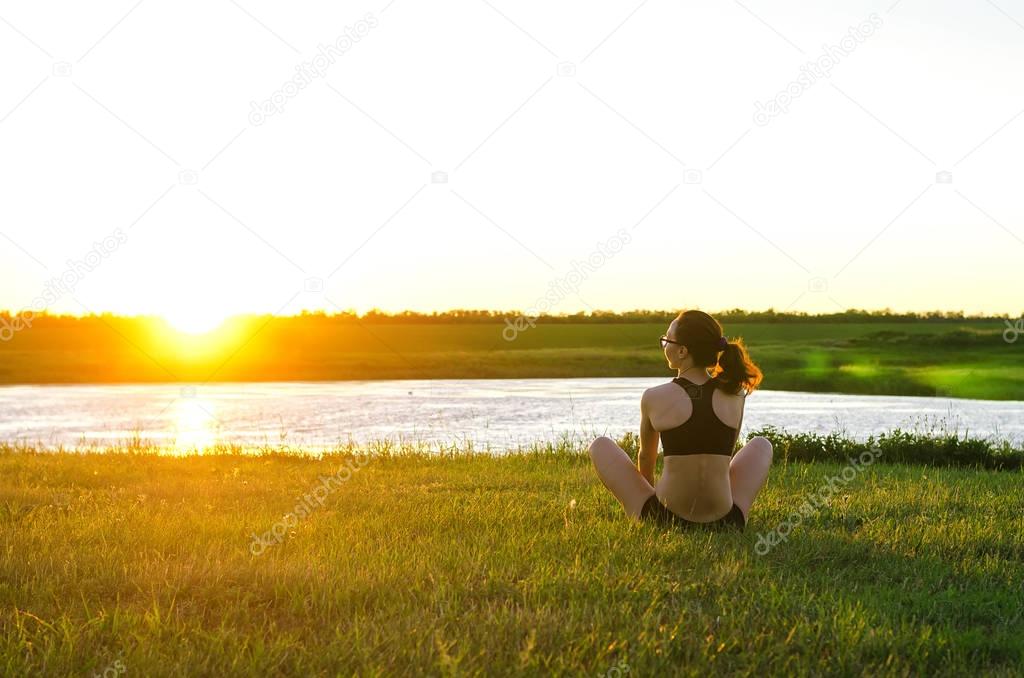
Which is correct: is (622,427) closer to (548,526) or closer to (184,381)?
(548,526)

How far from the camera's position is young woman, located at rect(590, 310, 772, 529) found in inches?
271

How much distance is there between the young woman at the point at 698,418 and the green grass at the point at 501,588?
1.13ft

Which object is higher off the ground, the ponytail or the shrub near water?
the ponytail

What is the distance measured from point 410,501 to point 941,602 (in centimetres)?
510

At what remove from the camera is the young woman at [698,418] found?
687cm

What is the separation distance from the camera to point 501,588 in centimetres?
566

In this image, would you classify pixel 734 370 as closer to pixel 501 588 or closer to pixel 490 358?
pixel 501 588

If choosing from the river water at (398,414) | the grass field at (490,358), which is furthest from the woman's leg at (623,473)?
the grass field at (490,358)

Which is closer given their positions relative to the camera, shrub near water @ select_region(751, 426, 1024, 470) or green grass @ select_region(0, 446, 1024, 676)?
green grass @ select_region(0, 446, 1024, 676)

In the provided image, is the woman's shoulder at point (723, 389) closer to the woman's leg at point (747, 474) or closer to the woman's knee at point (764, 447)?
the woman's leg at point (747, 474)

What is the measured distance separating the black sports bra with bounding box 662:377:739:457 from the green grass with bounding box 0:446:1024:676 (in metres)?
0.68

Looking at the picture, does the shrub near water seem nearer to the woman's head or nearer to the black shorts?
the black shorts

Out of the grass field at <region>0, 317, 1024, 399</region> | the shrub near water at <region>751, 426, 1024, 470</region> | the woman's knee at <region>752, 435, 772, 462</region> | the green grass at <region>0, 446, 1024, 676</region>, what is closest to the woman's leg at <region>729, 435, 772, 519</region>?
the woman's knee at <region>752, 435, 772, 462</region>

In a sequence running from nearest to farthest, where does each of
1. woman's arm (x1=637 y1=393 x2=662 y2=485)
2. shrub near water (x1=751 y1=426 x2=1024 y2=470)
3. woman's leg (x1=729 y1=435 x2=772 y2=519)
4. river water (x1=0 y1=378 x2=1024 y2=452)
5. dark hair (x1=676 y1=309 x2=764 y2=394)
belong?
dark hair (x1=676 y1=309 x2=764 y2=394), woman's arm (x1=637 y1=393 x2=662 y2=485), woman's leg (x1=729 y1=435 x2=772 y2=519), shrub near water (x1=751 y1=426 x2=1024 y2=470), river water (x1=0 y1=378 x2=1024 y2=452)
